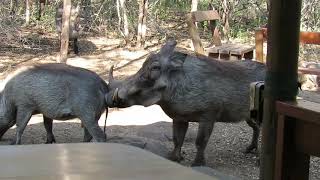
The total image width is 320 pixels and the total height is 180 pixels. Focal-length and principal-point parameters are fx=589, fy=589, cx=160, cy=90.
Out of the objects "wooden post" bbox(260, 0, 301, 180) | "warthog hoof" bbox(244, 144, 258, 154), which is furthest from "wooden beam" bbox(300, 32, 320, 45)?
"wooden post" bbox(260, 0, 301, 180)

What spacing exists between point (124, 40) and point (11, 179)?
1393cm

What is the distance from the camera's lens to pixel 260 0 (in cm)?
1622

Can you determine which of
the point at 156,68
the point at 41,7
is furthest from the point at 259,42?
the point at 41,7

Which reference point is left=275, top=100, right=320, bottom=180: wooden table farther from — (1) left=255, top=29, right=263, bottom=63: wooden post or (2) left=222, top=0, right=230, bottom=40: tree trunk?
(2) left=222, top=0, right=230, bottom=40: tree trunk

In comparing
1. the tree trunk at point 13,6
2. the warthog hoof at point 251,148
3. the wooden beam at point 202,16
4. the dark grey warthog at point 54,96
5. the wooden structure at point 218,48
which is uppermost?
the tree trunk at point 13,6

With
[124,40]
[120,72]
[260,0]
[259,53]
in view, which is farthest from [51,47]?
[259,53]

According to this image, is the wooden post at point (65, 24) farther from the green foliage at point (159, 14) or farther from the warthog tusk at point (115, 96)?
the warthog tusk at point (115, 96)

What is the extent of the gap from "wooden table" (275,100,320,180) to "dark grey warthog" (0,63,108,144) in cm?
390

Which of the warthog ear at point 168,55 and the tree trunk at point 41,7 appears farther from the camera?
the tree trunk at point 41,7

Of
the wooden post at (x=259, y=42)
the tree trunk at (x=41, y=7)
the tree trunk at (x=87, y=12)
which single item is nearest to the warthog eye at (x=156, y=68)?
the wooden post at (x=259, y=42)

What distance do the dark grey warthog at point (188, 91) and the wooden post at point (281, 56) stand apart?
11.2ft

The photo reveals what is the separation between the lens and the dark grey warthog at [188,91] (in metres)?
5.69

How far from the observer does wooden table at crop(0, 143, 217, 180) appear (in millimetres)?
1427

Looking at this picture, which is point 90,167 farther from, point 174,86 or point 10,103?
point 10,103
